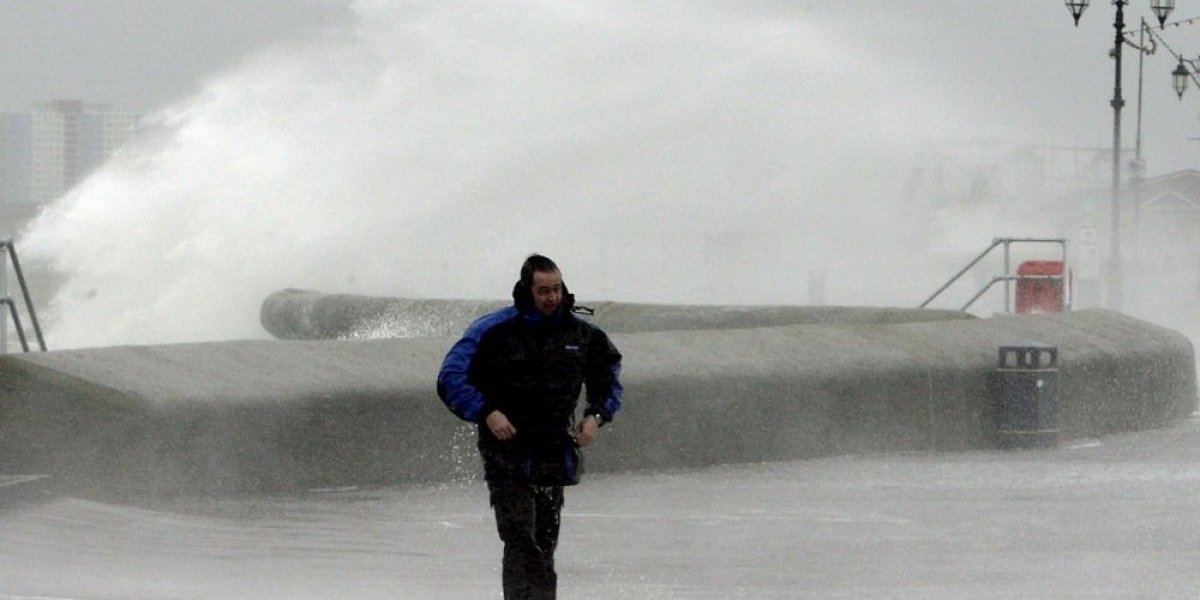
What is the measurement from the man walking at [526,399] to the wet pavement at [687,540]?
1.15m

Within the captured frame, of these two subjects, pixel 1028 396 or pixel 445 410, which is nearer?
pixel 445 410

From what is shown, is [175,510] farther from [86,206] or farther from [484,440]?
[86,206]

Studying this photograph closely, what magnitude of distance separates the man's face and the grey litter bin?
7.32 metres

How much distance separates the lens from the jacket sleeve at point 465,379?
23.5 ft

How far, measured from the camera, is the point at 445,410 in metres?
11.8

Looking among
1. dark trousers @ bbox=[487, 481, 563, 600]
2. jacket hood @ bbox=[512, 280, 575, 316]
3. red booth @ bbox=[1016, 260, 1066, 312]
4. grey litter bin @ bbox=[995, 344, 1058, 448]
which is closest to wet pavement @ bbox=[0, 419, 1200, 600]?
dark trousers @ bbox=[487, 481, 563, 600]

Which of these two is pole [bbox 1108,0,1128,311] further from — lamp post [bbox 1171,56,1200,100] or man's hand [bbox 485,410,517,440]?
man's hand [bbox 485,410,517,440]

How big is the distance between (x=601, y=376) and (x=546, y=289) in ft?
1.37

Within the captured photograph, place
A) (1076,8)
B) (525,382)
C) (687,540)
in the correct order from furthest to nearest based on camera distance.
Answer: (1076,8)
(687,540)
(525,382)

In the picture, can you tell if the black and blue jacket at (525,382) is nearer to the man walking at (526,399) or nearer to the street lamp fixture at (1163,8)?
the man walking at (526,399)

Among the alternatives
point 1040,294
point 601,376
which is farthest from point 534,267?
point 1040,294

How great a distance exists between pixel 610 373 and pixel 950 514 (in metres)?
3.88

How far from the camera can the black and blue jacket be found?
723cm

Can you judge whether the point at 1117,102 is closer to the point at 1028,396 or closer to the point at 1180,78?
the point at 1180,78
